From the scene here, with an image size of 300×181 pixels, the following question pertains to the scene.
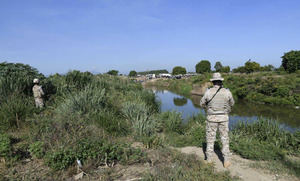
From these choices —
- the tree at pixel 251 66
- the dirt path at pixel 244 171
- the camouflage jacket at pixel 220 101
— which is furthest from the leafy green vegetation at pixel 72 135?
the tree at pixel 251 66

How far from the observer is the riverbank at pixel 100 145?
11.7 ft

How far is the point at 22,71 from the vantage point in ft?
31.6

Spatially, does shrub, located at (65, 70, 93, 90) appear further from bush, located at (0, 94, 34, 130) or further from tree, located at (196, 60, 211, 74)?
tree, located at (196, 60, 211, 74)

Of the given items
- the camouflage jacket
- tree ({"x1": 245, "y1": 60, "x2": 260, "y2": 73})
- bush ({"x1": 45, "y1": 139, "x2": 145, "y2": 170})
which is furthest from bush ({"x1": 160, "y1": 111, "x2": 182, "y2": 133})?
tree ({"x1": 245, "y1": 60, "x2": 260, "y2": 73})

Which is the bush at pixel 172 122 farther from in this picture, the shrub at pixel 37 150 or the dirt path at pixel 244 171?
the shrub at pixel 37 150

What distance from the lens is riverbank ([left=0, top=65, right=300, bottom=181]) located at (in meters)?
3.57

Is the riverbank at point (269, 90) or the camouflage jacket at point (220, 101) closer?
the camouflage jacket at point (220, 101)

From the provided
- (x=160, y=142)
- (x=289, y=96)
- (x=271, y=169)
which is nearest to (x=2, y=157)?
(x=160, y=142)

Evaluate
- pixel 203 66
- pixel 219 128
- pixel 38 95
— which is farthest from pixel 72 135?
pixel 203 66

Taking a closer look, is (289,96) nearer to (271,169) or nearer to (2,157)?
(271,169)

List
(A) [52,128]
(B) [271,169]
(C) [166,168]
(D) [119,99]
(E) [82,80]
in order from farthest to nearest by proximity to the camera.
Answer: (E) [82,80], (D) [119,99], (A) [52,128], (B) [271,169], (C) [166,168]

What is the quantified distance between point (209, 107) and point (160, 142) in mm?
1992

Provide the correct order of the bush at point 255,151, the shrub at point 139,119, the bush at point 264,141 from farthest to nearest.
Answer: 1. the shrub at point 139,119
2. the bush at point 264,141
3. the bush at point 255,151

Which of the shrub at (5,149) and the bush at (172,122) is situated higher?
the shrub at (5,149)
